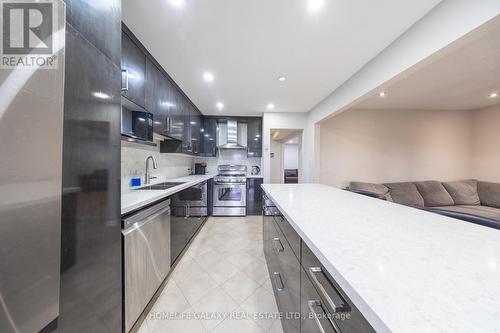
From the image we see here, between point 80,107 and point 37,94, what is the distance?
7.7 inches

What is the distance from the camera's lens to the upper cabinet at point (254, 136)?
14.1 ft

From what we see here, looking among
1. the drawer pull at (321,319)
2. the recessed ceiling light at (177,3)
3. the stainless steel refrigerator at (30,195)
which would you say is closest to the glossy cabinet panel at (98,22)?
the stainless steel refrigerator at (30,195)

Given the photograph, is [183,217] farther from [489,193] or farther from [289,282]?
[489,193]

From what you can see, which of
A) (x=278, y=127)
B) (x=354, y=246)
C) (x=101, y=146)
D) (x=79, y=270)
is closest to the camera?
(x=354, y=246)

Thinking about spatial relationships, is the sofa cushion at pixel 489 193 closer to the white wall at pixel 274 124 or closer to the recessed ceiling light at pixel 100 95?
the white wall at pixel 274 124

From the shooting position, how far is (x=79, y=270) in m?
0.75

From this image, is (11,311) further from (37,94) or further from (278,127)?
(278,127)

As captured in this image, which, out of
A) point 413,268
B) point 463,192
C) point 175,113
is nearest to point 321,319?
point 413,268

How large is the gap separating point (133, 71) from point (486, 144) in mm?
6623

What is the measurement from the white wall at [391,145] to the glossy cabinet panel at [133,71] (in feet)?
11.5

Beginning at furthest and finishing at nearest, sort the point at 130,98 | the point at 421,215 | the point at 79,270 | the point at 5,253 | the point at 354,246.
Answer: the point at 130,98 → the point at 421,215 → the point at 79,270 → the point at 354,246 → the point at 5,253

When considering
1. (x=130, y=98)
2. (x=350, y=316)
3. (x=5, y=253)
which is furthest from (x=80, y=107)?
(x=350, y=316)

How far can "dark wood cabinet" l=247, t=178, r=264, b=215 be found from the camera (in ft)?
12.8

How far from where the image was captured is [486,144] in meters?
3.72
